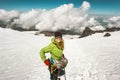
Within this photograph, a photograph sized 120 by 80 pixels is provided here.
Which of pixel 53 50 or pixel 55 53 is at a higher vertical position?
pixel 53 50

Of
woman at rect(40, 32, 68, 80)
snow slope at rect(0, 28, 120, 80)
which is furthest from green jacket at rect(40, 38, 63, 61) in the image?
snow slope at rect(0, 28, 120, 80)

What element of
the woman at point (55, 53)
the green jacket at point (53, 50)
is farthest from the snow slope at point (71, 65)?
the green jacket at point (53, 50)

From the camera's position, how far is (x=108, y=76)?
1006 cm

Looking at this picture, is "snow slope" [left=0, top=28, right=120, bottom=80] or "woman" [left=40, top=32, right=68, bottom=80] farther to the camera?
"snow slope" [left=0, top=28, right=120, bottom=80]

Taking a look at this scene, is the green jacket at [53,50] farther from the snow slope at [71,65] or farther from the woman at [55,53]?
the snow slope at [71,65]

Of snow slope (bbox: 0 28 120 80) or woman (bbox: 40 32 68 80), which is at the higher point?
woman (bbox: 40 32 68 80)

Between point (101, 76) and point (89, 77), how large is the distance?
0.74 m

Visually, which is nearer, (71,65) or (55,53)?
(55,53)

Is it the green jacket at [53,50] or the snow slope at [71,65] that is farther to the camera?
the snow slope at [71,65]

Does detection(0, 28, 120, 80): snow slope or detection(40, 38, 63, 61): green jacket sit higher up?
detection(40, 38, 63, 61): green jacket

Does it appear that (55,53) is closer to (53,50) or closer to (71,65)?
(53,50)

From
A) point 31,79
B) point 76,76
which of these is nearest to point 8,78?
point 31,79

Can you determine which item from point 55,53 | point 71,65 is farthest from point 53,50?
point 71,65

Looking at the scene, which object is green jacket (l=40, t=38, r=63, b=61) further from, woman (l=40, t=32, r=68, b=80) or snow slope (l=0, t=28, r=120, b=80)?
snow slope (l=0, t=28, r=120, b=80)
